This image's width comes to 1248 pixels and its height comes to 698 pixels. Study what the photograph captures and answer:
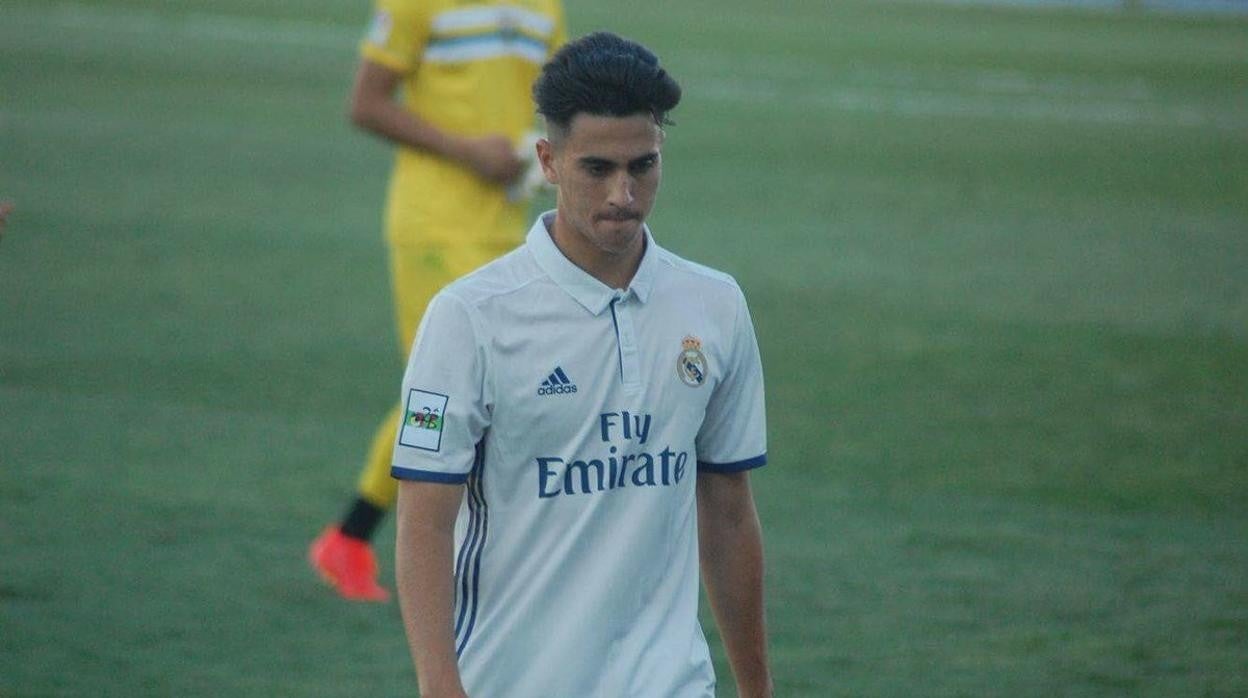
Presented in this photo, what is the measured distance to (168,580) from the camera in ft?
23.2

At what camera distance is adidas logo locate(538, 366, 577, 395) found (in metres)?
3.50

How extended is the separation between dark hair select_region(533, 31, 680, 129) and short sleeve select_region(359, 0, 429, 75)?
126 inches

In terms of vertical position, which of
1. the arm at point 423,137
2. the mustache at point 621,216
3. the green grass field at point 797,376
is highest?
the arm at point 423,137

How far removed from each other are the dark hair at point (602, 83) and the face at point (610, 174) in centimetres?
2

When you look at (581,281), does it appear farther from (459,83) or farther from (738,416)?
(459,83)

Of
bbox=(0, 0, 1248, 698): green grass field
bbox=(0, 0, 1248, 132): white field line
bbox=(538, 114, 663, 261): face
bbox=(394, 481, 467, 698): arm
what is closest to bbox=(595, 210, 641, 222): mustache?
bbox=(538, 114, 663, 261): face

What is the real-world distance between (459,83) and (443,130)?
0.18 m

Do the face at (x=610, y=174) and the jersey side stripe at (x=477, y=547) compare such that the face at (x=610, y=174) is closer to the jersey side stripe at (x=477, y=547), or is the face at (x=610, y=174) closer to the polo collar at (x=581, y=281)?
the polo collar at (x=581, y=281)

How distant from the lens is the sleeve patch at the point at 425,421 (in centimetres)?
344

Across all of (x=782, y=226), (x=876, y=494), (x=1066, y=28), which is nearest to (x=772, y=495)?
(x=876, y=494)

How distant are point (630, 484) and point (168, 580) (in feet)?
12.7

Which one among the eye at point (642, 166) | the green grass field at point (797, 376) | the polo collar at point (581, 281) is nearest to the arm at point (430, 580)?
the polo collar at point (581, 281)

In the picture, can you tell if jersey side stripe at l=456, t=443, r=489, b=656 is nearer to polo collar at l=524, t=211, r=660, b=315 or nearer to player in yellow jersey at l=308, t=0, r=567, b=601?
polo collar at l=524, t=211, r=660, b=315

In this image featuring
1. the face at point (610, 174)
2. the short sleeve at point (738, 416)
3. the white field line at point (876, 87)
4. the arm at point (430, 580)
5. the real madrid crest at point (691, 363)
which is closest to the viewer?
the arm at point (430, 580)
